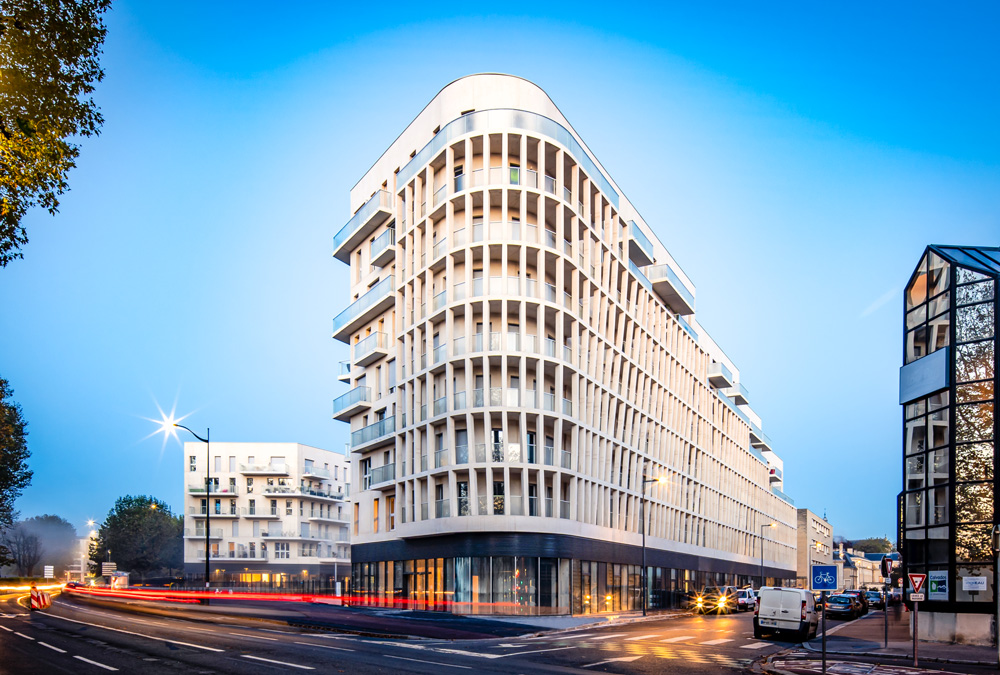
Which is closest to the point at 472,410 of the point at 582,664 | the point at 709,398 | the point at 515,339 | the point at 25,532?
the point at 515,339

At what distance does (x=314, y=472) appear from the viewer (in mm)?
103875

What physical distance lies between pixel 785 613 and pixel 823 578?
14347mm

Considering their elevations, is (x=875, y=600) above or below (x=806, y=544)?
above

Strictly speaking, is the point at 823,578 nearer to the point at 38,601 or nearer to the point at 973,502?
the point at 973,502

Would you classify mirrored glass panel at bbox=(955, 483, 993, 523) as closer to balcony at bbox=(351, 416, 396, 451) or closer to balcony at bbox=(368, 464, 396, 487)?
balcony at bbox=(368, 464, 396, 487)

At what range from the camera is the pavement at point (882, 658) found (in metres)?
19.7

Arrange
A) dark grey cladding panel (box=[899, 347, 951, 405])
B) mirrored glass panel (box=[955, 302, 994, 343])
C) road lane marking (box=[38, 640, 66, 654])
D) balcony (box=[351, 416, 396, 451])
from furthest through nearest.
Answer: balcony (box=[351, 416, 396, 451]) < dark grey cladding panel (box=[899, 347, 951, 405]) < mirrored glass panel (box=[955, 302, 994, 343]) < road lane marking (box=[38, 640, 66, 654])

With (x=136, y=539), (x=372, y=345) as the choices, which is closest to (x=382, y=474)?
(x=372, y=345)

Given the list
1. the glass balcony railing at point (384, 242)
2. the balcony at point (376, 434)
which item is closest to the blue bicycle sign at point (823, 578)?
the balcony at point (376, 434)


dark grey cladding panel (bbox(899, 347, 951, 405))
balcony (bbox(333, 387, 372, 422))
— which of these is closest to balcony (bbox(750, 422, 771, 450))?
balcony (bbox(333, 387, 372, 422))

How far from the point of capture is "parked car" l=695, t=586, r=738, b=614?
53500 millimetres

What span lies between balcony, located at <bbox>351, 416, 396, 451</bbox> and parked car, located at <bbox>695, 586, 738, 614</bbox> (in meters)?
23.4

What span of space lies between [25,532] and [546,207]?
137m

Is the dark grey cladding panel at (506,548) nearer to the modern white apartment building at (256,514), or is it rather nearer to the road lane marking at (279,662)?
the road lane marking at (279,662)
